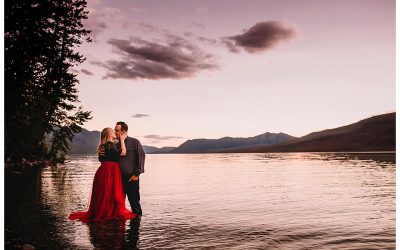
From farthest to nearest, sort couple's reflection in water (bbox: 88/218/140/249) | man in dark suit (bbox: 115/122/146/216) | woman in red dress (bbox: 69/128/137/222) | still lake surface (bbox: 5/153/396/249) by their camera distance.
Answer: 1. man in dark suit (bbox: 115/122/146/216)
2. woman in red dress (bbox: 69/128/137/222)
3. still lake surface (bbox: 5/153/396/249)
4. couple's reflection in water (bbox: 88/218/140/249)

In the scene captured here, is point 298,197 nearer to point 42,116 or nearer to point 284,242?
point 284,242

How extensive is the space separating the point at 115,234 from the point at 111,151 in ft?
8.06

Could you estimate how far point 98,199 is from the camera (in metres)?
10.4

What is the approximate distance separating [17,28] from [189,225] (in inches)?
834

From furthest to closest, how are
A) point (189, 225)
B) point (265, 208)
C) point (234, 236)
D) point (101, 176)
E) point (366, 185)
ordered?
point (366, 185) → point (265, 208) → point (101, 176) → point (189, 225) → point (234, 236)

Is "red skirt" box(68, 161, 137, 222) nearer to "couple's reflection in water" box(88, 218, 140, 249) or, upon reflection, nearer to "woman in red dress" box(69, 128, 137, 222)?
"woman in red dress" box(69, 128, 137, 222)

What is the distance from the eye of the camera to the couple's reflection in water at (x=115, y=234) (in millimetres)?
7707

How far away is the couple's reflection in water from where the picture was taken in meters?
7.71

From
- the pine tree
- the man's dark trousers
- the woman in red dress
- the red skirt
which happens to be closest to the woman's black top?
the woman in red dress

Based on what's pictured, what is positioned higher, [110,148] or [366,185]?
[110,148]

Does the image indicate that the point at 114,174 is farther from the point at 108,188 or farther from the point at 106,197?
the point at 106,197

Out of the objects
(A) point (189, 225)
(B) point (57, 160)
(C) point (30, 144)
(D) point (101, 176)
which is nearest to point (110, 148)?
(D) point (101, 176)

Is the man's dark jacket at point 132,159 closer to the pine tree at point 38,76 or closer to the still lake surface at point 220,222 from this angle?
the still lake surface at point 220,222

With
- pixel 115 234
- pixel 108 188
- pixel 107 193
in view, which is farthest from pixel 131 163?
pixel 115 234
